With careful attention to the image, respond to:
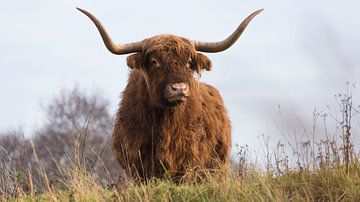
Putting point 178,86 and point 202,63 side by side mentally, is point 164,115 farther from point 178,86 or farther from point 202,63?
point 202,63

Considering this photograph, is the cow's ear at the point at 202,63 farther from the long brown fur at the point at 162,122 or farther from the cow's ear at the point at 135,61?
the cow's ear at the point at 135,61

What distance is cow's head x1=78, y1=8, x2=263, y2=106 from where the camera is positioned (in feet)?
38.4

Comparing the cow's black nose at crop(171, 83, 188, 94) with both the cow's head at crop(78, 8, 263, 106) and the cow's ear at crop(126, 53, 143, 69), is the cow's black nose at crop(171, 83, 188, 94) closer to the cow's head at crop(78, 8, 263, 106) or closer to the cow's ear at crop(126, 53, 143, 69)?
the cow's head at crop(78, 8, 263, 106)

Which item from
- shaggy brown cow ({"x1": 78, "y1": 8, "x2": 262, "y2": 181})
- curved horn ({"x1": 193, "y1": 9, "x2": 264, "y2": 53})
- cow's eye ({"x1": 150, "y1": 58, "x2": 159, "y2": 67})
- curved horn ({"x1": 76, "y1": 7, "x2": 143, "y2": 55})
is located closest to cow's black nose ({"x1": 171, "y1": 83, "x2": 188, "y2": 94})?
shaggy brown cow ({"x1": 78, "y1": 8, "x2": 262, "y2": 181})

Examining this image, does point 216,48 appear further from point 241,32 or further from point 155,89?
point 155,89

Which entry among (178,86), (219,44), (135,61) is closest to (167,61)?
(178,86)

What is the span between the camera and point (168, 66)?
469 inches

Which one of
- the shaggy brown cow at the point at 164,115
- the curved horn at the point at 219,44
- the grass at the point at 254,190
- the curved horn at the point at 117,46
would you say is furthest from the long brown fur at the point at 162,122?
the grass at the point at 254,190

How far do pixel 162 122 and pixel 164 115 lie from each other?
0.29 feet

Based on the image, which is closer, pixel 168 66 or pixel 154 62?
pixel 168 66

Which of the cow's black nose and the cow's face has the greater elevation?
the cow's face

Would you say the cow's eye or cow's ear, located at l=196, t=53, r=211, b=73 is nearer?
the cow's eye

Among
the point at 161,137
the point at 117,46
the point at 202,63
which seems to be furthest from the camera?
the point at 117,46

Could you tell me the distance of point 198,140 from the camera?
12281 millimetres
